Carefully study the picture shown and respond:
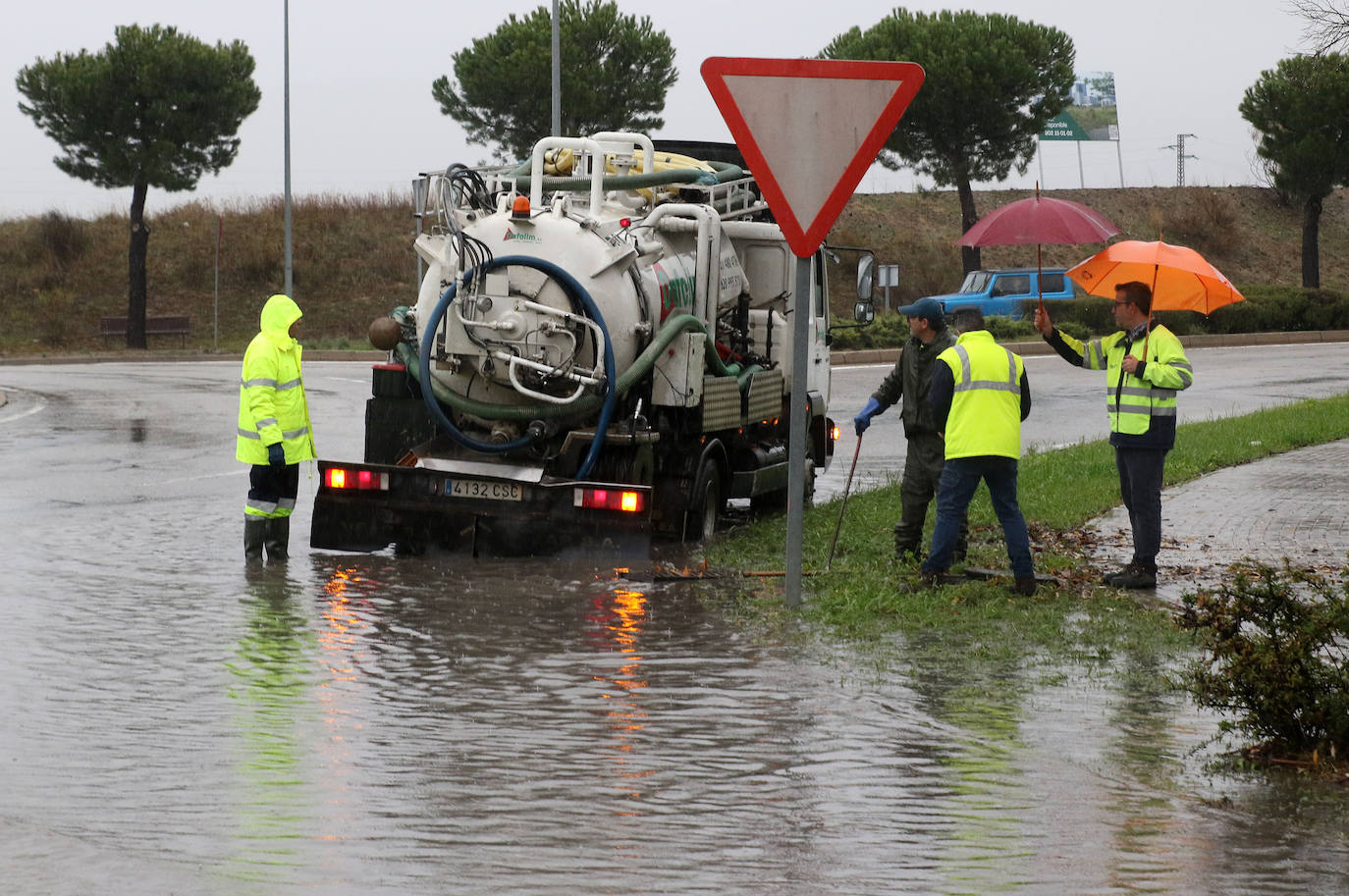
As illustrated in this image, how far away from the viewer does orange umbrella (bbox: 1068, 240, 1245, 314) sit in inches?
396

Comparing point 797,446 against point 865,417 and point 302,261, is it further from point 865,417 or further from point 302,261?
point 302,261

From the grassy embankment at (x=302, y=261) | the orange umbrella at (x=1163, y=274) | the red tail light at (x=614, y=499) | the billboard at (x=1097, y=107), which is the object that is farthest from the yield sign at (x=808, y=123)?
the billboard at (x=1097, y=107)

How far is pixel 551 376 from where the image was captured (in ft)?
36.2

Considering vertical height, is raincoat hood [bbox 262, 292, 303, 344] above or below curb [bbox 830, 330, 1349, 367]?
below

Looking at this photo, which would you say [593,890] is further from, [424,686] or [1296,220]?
[1296,220]

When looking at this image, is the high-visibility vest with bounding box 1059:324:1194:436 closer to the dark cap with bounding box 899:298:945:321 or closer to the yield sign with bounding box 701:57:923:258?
the dark cap with bounding box 899:298:945:321

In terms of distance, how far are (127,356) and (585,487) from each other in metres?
31.6

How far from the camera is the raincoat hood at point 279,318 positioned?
10969mm

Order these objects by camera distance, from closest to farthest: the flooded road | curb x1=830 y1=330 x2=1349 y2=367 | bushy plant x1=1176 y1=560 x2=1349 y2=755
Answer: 1. the flooded road
2. bushy plant x1=1176 y1=560 x2=1349 y2=755
3. curb x1=830 y1=330 x2=1349 y2=367

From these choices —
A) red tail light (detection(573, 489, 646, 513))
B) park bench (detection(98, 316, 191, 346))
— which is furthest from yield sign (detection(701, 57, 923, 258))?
park bench (detection(98, 316, 191, 346))

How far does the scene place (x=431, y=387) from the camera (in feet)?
37.2

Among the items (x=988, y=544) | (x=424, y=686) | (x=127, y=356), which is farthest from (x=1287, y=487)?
(x=127, y=356)

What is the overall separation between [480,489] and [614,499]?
0.87m

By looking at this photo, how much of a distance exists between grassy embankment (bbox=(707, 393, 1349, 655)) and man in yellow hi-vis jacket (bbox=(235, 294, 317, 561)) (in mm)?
2756
